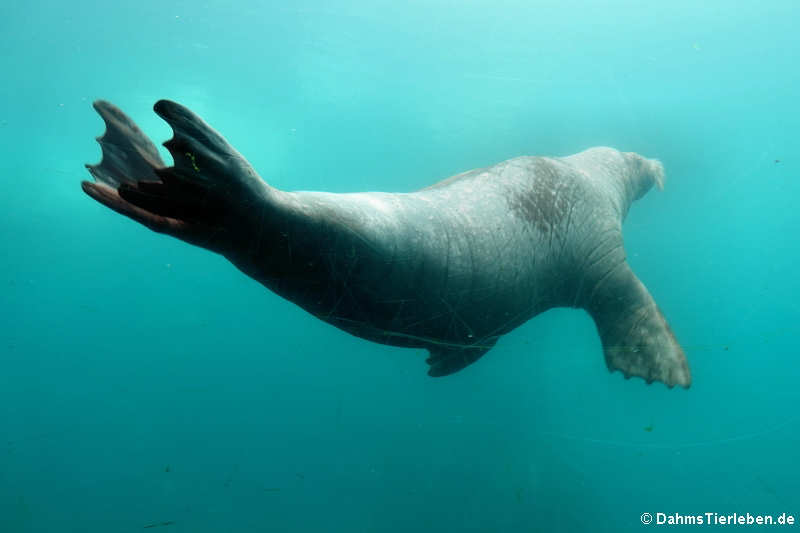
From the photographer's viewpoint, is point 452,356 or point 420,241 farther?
point 452,356

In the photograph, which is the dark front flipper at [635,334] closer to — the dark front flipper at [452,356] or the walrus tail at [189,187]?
the dark front flipper at [452,356]

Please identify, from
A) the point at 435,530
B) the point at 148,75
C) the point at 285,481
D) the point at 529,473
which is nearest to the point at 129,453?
the point at 285,481

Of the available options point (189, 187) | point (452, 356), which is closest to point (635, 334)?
point (452, 356)

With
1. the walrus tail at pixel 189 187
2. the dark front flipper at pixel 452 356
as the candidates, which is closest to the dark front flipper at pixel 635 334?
the dark front flipper at pixel 452 356

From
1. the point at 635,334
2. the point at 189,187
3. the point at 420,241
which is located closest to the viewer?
the point at 189,187

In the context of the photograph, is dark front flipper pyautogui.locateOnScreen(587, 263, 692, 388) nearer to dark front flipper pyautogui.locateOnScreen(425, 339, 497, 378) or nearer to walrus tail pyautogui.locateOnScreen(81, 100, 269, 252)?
dark front flipper pyautogui.locateOnScreen(425, 339, 497, 378)

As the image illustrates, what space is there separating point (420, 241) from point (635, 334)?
2.68 metres

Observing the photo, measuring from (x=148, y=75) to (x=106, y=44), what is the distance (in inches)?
23.0

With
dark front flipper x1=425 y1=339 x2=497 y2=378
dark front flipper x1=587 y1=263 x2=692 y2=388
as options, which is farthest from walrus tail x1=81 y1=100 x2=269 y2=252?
dark front flipper x1=587 y1=263 x2=692 y2=388

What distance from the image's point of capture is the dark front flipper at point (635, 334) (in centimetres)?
404

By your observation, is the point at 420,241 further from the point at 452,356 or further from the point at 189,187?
the point at 452,356

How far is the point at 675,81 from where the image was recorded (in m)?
7.24

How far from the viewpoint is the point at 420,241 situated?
251 cm

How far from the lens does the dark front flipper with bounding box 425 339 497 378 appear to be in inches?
145
